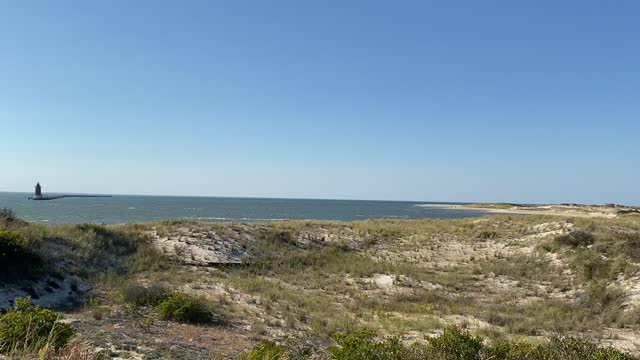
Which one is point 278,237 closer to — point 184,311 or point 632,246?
point 184,311

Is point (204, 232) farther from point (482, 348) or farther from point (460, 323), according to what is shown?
point (482, 348)

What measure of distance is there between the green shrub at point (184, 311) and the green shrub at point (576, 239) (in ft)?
84.3

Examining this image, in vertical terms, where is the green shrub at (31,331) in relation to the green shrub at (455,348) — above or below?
above

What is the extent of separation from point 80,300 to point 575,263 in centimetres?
2604

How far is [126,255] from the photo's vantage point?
25.0m

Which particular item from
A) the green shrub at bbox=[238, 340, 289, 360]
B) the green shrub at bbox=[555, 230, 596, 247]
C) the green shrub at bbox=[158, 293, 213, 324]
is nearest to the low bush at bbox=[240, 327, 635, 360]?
the green shrub at bbox=[238, 340, 289, 360]

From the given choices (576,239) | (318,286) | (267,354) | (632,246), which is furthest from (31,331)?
(576,239)

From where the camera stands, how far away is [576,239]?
30375 mm

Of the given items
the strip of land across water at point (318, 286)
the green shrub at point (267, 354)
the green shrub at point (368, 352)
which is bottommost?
the strip of land across water at point (318, 286)

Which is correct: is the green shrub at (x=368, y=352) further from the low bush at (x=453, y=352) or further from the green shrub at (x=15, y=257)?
the green shrub at (x=15, y=257)

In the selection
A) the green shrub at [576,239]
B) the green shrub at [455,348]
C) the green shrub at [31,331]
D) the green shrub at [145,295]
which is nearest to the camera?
the green shrub at [31,331]

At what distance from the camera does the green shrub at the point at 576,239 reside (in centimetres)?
2990

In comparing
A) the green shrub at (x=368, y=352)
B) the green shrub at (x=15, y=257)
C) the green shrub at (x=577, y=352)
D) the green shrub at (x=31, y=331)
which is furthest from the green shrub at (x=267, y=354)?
the green shrub at (x=15, y=257)

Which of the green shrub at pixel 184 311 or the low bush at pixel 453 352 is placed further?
the green shrub at pixel 184 311
